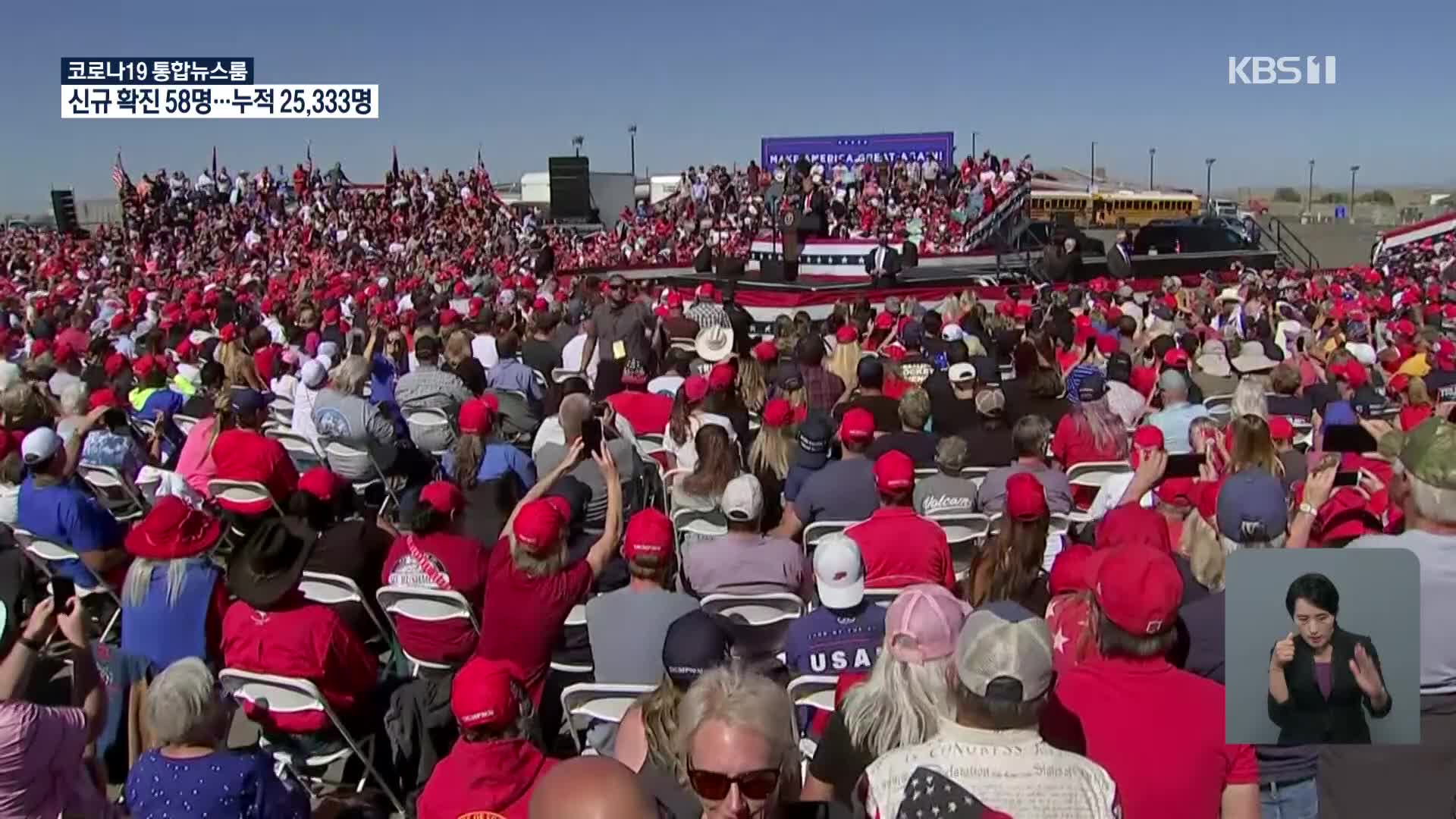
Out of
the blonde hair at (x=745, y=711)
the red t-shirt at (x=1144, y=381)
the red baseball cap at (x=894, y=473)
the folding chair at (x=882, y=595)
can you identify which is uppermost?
the red t-shirt at (x=1144, y=381)

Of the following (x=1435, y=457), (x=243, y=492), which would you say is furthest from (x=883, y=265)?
(x=1435, y=457)

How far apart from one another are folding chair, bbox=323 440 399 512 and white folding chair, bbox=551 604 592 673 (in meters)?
3.12

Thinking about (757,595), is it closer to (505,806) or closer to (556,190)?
(505,806)

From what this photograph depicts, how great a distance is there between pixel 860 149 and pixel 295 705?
3472cm

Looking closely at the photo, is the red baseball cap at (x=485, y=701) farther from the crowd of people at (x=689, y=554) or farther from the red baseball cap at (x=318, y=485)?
the red baseball cap at (x=318, y=485)

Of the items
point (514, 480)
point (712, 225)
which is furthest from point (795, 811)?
point (712, 225)

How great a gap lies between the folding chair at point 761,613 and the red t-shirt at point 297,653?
133cm

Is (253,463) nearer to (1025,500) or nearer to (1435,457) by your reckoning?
(1025,500)

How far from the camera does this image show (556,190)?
121 feet

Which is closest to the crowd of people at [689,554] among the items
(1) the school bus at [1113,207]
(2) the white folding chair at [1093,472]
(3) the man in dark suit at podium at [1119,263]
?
(2) the white folding chair at [1093,472]

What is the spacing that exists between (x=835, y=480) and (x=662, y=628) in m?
2.01

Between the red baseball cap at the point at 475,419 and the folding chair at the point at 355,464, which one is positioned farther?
the folding chair at the point at 355,464

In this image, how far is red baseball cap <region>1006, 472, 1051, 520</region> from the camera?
430 cm

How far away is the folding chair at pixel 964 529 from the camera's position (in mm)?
5582
